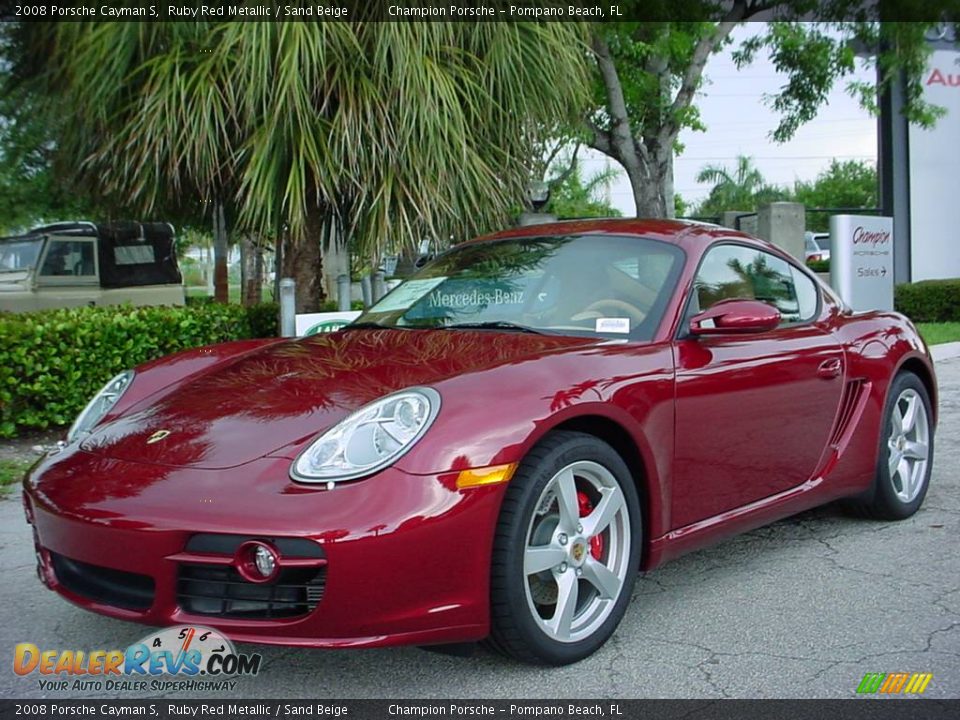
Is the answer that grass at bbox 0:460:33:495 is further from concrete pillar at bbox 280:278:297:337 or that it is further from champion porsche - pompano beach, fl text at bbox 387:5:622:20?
champion porsche - pompano beach, fl text at bbox 387:5:622:20

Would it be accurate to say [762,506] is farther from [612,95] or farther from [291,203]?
[612,95]

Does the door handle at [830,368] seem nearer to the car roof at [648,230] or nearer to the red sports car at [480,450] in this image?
the red sports car at [480,450]

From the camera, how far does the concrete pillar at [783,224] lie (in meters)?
14.2

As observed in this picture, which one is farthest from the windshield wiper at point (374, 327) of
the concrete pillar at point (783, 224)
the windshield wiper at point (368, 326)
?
the concrete pillar at point (783, 224)

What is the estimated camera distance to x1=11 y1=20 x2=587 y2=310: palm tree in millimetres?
6953

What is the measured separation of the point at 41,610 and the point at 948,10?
13.5 metres

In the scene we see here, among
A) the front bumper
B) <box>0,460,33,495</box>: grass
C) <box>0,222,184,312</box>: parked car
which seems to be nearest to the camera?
the front bumper

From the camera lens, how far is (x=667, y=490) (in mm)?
3193

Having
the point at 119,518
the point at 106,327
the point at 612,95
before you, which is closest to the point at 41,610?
the point at 119,518

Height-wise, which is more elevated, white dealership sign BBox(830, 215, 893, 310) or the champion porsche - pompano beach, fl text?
the champion porsche - pompano beach, fl text

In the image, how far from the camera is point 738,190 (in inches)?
1644

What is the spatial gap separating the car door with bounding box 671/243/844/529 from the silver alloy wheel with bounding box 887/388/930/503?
69cm

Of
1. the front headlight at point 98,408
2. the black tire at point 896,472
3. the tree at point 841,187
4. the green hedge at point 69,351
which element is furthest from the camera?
the tree at point 841,187

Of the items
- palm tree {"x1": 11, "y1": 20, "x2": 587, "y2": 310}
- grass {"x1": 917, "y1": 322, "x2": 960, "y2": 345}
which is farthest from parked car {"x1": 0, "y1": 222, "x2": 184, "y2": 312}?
grass {"x1": 917, "y1": 322, "x2": 960, "y2": 345}
